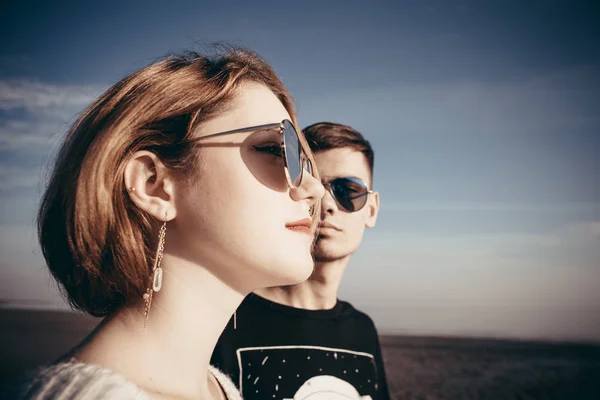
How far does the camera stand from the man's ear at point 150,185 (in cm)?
166

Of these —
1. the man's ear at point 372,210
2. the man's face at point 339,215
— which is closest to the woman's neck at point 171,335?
the man's face at point 339,215

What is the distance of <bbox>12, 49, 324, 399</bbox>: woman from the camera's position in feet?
5.22

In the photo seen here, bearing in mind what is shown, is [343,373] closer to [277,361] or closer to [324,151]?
[277,361]

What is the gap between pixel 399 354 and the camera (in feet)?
52.0

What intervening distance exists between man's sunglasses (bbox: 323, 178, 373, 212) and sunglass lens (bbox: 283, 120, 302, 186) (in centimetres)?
161

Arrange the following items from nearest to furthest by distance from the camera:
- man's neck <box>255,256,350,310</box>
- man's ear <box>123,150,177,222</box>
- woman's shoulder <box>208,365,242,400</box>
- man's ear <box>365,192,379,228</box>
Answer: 1. man's ear <box>123,150,177,222</box>
2. woman's shoulder <box>208,365,242,400</box>
3. man's neck <box>255,256,350,310</box>
4. man's ear <box>365,192,379,228</box>

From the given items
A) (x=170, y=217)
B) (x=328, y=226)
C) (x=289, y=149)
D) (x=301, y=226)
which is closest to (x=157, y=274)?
(x=170, y=217)

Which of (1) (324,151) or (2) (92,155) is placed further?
→ (1) (324,151)

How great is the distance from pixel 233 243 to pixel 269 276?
0.18 metres

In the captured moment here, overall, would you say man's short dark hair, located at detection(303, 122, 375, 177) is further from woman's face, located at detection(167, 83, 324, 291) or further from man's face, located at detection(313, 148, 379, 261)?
woman's face, located at detection(167, 83, 324, 291)

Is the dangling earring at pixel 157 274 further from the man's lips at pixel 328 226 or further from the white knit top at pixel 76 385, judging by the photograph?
the man's lips at pixel 328 226

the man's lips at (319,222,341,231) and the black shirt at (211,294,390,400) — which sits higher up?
the man's lips at (319,222,341,231)

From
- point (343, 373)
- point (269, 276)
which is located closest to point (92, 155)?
point (269, 276)

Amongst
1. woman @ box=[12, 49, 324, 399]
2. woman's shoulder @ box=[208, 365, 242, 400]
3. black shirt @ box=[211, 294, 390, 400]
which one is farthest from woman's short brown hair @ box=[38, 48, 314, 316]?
black shirt @ box=[211, 294, 390, 400]
